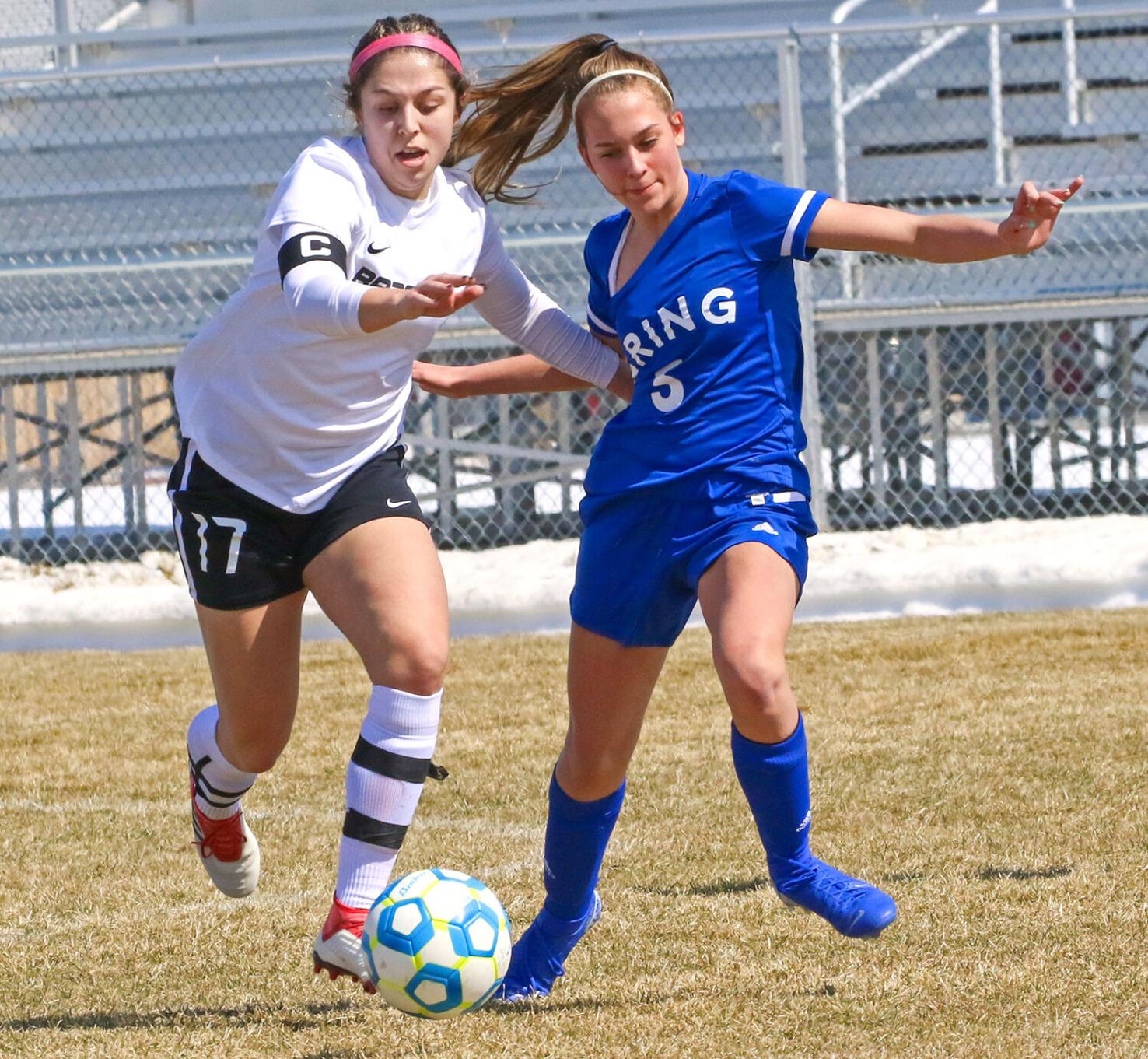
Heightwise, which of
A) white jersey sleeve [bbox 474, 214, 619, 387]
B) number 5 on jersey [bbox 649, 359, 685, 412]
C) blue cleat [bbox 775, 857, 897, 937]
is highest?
white jersey sleeve [bbox 474, 214, 619, 387]

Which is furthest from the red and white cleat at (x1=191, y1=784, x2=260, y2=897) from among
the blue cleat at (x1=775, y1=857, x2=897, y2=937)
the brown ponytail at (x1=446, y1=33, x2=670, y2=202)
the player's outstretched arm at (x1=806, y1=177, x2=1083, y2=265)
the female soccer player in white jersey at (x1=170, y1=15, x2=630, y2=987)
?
the player's outstretched arm at (x1=806, y1=177, x2=1083, y2=265)

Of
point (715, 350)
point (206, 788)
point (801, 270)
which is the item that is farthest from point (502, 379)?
point (801, 270)

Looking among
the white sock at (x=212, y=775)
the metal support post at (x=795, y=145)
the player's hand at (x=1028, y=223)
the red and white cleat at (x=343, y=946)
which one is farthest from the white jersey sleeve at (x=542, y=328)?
the metal support post at (x=795, y=145)

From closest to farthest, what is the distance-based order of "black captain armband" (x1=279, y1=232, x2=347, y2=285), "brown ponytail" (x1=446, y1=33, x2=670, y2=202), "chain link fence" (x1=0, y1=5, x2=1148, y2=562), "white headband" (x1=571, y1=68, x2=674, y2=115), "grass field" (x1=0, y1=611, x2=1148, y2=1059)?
"grass field" (x1=0, y1=611, x2=1148, y2=1059)
"black captain armband" (x1=279, y1=232, x2=347, y2=285)
"white headband" (x1=571, y1=68, x2=674, y2=115)
"brown ponytail" (x1=446, y1=33, x2=670, y2=202)
"chain link fence" (x1=0, y1=5, x2=1148, y2=562)

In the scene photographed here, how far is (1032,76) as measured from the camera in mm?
11648

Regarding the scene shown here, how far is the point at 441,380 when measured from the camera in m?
3.68

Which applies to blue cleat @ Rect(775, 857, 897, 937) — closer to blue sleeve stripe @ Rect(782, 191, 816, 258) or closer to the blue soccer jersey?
the blue soccer jersey

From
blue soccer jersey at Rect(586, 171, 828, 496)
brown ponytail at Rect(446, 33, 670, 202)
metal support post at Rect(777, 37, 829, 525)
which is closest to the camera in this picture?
blue soccer jersey at Rect(586, 171, 828, 496)

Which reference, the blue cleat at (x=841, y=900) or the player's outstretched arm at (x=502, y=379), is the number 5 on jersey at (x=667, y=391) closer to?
the player's outstretched arm at (x=502, y=379)

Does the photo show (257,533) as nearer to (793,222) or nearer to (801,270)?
(793,222)

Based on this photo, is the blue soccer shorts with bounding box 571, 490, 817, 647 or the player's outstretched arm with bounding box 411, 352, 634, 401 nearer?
the blue soccer shorts with bounding box 571, 490, 817, 647

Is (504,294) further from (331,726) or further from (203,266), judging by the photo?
(203,266)

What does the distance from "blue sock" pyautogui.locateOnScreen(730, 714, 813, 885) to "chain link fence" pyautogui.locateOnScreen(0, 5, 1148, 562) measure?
5.57 meters

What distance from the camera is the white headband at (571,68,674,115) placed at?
3271mm
